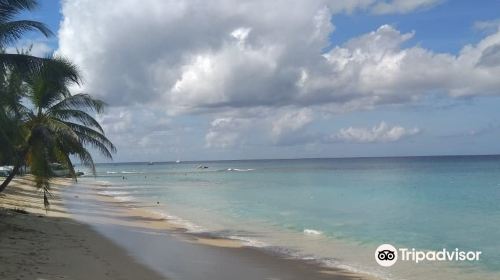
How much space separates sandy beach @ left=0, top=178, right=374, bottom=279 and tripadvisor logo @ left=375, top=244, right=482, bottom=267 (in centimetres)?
230

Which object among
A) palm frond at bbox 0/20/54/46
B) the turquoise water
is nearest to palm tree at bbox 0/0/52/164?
palm frond at bbox 0/20/54/46

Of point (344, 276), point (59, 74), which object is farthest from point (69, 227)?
point (344, 276)

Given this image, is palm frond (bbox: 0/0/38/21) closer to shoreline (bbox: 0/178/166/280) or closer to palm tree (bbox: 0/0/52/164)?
palm tree (bbox: 0/0/52/164)

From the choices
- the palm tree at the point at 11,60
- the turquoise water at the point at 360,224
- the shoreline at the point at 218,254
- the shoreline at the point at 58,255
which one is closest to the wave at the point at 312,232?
the turquoise water at the point at 360,224

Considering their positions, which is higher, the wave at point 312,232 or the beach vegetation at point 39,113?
the beach vegetation at point 39,113

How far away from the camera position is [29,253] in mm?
10500

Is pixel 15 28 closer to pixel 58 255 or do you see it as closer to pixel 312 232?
pixel 58 255

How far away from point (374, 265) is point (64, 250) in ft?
25.0

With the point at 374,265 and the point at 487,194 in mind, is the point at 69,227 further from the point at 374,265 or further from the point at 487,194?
the point at 487,194

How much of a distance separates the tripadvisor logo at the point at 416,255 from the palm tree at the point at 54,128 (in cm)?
989

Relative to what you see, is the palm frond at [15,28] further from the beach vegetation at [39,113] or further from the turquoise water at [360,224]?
the turquoise water at [360,224]

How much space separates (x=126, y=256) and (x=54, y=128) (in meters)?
6.04

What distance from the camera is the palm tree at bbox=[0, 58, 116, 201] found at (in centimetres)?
1490

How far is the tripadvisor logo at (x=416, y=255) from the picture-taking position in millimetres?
13242
